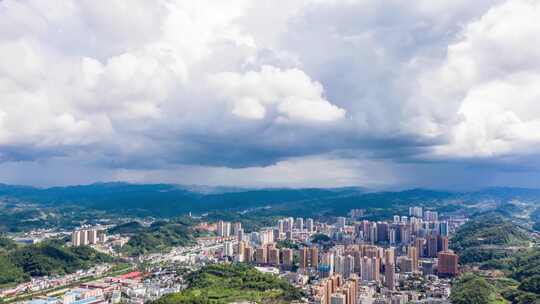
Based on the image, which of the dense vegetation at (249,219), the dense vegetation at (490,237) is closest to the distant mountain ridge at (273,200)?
the dense vegetation at (249,219)

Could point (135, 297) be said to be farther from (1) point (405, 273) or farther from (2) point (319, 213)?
(2) point (319, 213)

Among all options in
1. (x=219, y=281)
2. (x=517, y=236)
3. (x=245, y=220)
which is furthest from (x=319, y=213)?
(x=219, y=281)

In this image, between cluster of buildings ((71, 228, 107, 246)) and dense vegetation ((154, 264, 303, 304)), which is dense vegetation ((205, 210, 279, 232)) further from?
dense vegetation ((154, 264, 303, 304))

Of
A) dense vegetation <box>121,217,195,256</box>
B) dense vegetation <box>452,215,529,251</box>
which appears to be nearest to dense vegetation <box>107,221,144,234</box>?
dense vegetation <box>121,217,195,256</box>

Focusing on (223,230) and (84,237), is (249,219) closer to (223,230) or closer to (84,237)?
(223,230)

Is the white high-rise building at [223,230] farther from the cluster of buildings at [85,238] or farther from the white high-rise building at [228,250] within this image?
the white high-rise building at [228,250]

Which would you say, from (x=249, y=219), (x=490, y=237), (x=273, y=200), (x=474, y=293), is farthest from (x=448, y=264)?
(x=273, y=200)

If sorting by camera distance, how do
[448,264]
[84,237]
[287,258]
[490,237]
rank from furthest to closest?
[84,237], [490,237], [287,258], [448,264]
